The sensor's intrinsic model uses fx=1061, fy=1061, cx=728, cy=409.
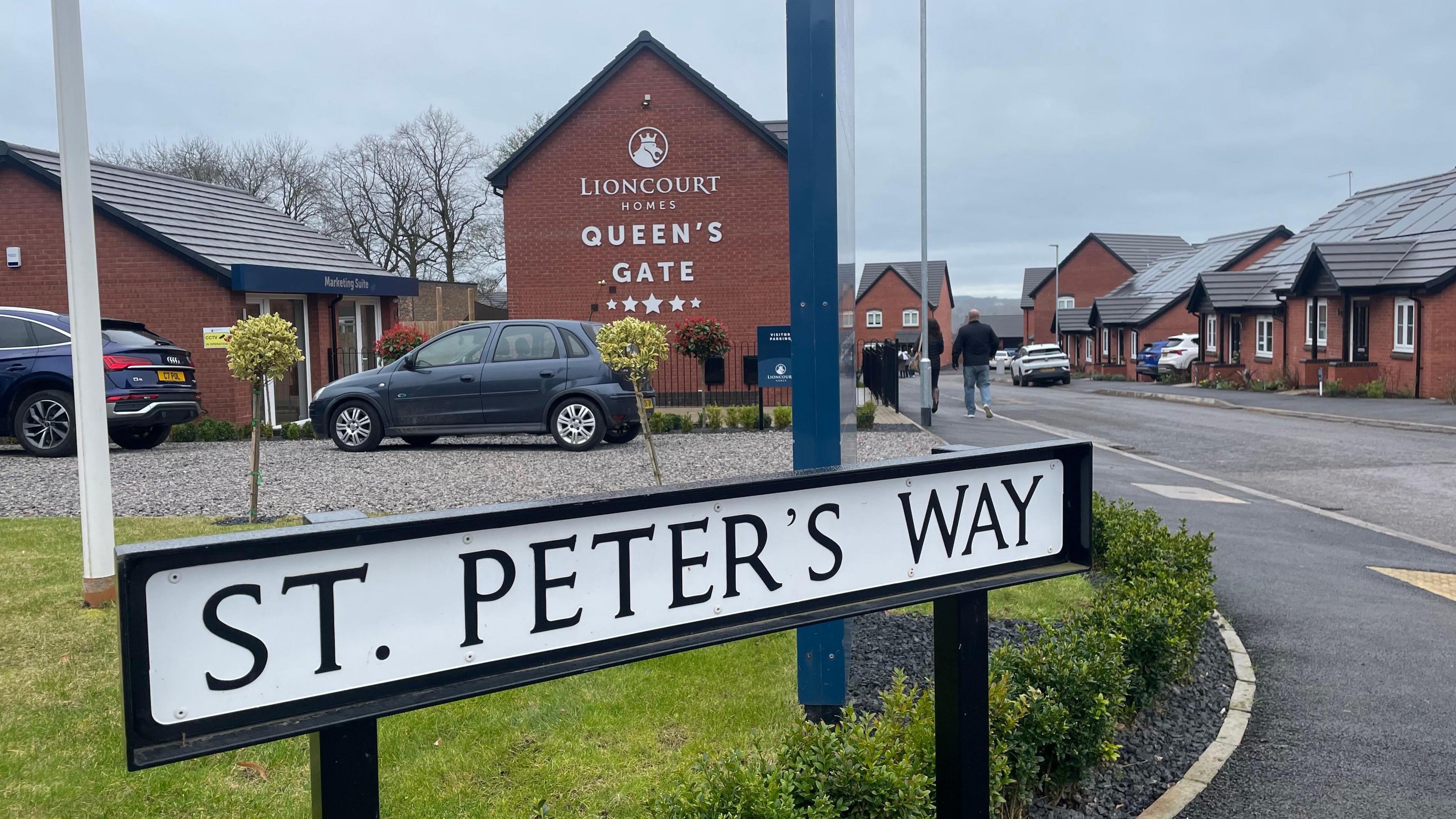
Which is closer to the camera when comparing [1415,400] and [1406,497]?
[1406,497]

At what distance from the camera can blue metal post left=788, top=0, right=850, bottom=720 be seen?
145 inches

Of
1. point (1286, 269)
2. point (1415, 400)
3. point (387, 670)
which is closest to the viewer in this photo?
point (387, 670)

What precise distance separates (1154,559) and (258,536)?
5.39m

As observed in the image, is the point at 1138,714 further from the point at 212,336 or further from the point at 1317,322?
the point at 1317,322

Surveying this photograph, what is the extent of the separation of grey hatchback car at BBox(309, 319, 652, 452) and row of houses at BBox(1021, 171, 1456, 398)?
2142cm

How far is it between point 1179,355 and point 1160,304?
9963 mm

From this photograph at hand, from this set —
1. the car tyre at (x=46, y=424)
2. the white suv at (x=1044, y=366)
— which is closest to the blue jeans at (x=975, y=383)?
the car tyre at (x=46, y=424)

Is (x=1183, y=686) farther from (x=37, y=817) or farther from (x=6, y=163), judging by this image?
(x=6, y=163)

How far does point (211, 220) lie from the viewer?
20797 millimetres

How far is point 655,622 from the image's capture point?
5.83ft

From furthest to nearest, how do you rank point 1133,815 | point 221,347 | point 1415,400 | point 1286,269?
point 1286,269 → point 1415,400 → point 221,347 → point 1133,815

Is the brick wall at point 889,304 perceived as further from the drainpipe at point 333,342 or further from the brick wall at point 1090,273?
the drainpipe at point 333,342

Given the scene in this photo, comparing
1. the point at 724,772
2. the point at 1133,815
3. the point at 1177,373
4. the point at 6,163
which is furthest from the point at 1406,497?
the point at 1177,373

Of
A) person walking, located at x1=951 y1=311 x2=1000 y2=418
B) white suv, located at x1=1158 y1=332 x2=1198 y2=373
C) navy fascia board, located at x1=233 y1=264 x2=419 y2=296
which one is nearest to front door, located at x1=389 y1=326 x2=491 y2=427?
navy fascia board, located at x1=233 y1=264 x2=419 y2=296
